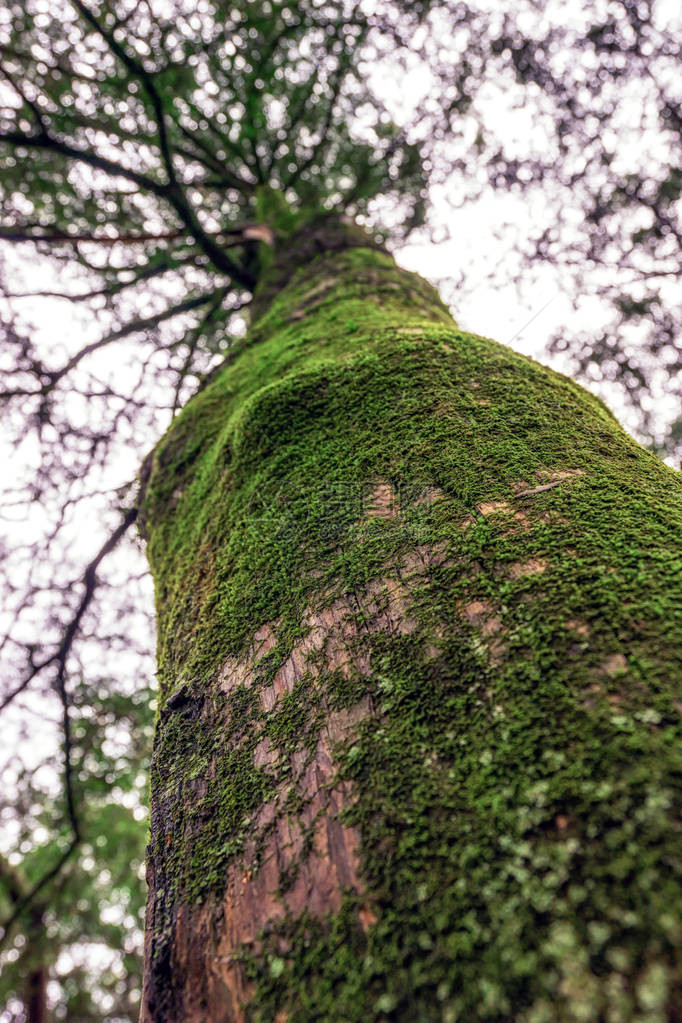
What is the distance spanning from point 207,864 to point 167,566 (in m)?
1.23

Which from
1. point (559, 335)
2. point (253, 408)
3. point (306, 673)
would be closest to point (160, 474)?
point (253, 408)

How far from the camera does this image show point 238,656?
141 centimetres

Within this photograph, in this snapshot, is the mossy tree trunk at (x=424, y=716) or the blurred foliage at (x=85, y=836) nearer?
the mossy tree trunk at (x=424, y=716)

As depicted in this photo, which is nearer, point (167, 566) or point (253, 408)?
point (253, 408)

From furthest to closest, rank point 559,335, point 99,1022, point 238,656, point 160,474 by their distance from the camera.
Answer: point 99,1022
point 559,335
point 160,474
point 238,656

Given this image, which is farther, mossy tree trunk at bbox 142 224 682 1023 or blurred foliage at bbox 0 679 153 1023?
blurred foliage at bbox 0 679 153 1023

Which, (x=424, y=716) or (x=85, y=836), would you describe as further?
(x=85, y=836)

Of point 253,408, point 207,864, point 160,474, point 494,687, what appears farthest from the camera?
point 160,474

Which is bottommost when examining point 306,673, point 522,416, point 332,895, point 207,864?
point 332,895

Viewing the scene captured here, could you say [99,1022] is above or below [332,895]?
below

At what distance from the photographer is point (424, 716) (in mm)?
1001

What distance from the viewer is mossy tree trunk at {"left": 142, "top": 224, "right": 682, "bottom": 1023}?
0.70 m

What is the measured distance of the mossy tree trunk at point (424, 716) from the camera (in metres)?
0.70

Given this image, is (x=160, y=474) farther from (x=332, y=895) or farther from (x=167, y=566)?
(x=332, y=895)
